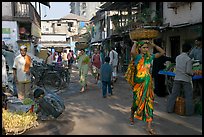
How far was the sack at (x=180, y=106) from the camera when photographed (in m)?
7.27

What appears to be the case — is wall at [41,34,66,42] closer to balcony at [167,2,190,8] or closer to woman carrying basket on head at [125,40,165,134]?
balcony at [167,2,190,8]

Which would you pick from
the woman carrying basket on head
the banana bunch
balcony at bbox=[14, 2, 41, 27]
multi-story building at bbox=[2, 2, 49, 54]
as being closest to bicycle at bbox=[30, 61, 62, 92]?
the banana bunch

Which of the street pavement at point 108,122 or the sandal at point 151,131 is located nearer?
the sandal at point 151,131

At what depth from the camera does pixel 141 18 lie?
14.8 meters

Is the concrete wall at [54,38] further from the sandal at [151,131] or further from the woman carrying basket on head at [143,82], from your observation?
the sandal at [151,131]

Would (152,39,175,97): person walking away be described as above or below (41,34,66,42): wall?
below

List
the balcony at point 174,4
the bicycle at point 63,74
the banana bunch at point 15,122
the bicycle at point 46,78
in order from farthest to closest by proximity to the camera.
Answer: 1. the balcony at point 174,4
2. the bicycle at point 63,74
3. the bicycle at point 46,78
4. the banana bunch at point 15,122

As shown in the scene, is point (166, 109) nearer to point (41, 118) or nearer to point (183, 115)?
point (183, 115)

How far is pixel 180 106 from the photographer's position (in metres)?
7.32

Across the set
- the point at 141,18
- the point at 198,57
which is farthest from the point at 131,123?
the point at 141,18

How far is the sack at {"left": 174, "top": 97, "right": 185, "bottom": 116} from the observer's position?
7266mm

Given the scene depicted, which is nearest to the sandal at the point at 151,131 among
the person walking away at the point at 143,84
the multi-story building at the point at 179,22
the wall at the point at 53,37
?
the person walking away at the point at 143,84

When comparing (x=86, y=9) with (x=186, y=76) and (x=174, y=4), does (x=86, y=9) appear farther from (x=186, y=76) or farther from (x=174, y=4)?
(x=186, y=76)

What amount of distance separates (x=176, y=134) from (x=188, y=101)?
6.01ft
